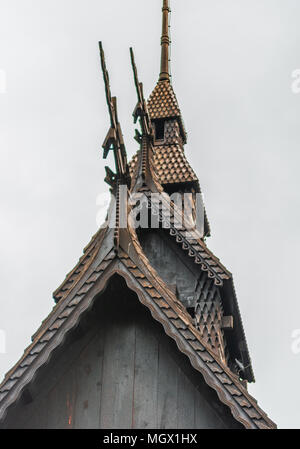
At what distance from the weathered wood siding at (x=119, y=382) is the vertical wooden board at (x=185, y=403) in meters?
0.01

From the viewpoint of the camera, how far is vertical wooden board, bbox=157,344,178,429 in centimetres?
902

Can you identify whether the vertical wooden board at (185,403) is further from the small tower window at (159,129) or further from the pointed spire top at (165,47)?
the pointed spire top at (165,47)

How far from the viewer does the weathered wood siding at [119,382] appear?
902 centimetres

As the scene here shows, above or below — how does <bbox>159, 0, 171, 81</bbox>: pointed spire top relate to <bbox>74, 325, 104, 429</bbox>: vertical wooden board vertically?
above

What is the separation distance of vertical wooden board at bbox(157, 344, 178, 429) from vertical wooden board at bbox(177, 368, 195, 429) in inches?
1.8

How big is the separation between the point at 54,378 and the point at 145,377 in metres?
1.04

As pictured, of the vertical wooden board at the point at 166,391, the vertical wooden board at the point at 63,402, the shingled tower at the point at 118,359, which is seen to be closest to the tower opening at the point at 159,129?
the shingled tower at the point at 118,359

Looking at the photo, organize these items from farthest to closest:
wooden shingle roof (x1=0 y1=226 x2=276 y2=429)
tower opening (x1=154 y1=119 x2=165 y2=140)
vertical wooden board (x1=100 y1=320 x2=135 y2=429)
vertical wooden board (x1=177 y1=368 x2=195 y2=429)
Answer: tower opening (x1=154 y1=119 x2=165 y2=140) → vertical wooden board (x1=100 y1=320 x2=135 y2=429) → vertical wooden board (x1=177 y1=368 x2=195 y2=429) → wooden shingle roof (x1=0 y1=226 x2=276 y2=429)

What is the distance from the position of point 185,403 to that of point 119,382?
31.1 inches

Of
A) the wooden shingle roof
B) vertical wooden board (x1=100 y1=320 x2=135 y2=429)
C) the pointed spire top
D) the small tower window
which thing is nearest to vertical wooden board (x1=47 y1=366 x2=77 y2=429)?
vertical wooden board (x1=100 y1=320 x2=135 y2=429)

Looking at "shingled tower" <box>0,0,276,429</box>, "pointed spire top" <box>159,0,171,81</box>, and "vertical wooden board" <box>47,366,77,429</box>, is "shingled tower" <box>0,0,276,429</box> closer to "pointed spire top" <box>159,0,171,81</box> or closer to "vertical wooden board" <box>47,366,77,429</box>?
"vertical wooden board" <box>47,366,77,429</box>

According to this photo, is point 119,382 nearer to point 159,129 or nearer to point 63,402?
point 63,402

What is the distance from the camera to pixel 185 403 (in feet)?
29.7
